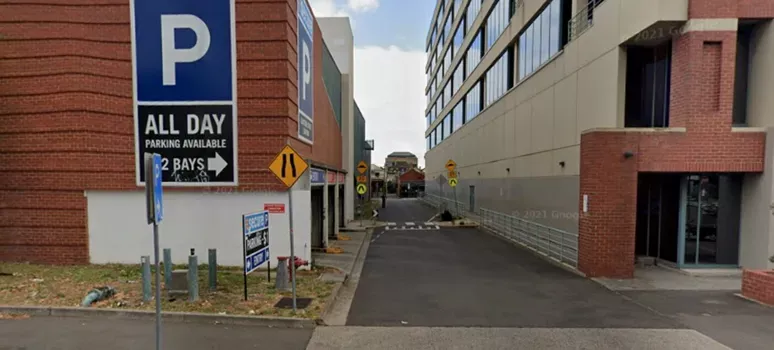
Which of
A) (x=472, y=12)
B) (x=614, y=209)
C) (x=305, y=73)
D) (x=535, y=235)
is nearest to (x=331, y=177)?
(x=305, y=73)

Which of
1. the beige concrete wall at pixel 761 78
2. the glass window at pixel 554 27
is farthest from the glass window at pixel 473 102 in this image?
the beige concrete wall at pixel 761 78

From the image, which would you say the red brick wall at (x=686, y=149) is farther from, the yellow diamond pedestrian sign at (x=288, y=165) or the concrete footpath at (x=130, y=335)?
the concrete footpath at (x=130, y=335)

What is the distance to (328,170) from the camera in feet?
51.0

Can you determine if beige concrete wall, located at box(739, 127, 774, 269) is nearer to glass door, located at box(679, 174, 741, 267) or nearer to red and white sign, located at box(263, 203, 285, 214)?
glass door, located at box(679, 174, 741, 267)

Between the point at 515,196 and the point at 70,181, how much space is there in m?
16.4

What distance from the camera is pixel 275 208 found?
10477mm

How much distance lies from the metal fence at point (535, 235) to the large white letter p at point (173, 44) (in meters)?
11.3

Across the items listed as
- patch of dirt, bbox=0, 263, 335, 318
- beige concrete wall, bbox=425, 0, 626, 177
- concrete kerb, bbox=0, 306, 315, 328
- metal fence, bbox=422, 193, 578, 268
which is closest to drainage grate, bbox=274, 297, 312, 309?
patch of dirt, bbox=0, 263, 335, 318

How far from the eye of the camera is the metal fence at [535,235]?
492 inches

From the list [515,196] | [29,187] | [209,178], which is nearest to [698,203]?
[515,196]

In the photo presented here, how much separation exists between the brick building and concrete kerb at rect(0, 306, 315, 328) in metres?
3.82

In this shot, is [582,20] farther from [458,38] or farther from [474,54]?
[458,38]

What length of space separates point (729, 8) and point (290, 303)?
12163mm

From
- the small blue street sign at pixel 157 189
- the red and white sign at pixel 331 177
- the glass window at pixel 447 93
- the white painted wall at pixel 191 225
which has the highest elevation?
the glass window at pixel 447 93
